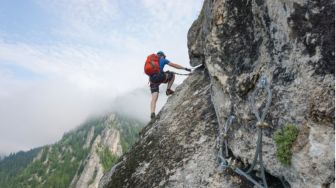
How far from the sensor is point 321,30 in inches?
225

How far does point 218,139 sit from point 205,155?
53 centimetres

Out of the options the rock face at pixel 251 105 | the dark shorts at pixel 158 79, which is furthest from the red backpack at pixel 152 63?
the rock face at pixel 251 105

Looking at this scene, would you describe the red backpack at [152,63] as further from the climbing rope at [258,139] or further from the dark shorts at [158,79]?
the climbing rope at [258,139]

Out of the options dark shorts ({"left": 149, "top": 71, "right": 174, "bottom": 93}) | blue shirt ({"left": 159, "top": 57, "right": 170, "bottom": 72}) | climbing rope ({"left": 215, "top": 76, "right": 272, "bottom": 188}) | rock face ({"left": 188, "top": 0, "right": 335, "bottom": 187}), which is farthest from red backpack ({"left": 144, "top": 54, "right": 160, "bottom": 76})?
climbing rope ({"left": 215, "top": 76, "right": 272, "bottom": 188})

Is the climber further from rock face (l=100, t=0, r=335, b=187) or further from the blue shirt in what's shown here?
rock face (l=100, t=0, r=335, b=187)

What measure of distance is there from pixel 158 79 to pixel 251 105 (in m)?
9.08

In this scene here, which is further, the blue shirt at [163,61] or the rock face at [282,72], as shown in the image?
the blue shirt at [163,61]

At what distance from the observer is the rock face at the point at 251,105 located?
5664mm

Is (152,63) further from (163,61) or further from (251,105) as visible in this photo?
(251,105)

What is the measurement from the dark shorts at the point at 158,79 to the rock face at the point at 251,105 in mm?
3521

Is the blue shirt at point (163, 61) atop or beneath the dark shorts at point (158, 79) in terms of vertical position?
atop

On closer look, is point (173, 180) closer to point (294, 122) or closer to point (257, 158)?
point (257, 158)

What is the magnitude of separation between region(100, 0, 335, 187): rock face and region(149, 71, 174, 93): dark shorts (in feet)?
11.6

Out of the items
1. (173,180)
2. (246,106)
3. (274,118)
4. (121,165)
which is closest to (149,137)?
(121,165)
